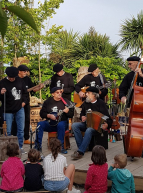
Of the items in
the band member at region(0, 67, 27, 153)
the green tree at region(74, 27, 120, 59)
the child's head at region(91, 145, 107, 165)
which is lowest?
the child's head at region(91, 145, 107, 165)

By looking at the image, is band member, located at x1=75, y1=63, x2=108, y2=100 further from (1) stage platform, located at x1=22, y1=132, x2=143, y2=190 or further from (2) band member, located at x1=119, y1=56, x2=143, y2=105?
(1) stage platform, located at x1=22, y1=132, x2=143, y2=190

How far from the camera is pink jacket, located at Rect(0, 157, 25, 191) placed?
11.2 feet

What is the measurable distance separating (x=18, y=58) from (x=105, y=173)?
22.8ft

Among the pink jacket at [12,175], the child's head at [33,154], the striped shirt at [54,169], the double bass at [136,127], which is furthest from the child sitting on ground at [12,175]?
the double bass at [136,127]

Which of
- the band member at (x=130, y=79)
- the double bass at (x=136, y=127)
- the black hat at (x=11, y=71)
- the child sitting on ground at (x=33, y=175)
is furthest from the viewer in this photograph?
the black hat at (x=11, y=71)

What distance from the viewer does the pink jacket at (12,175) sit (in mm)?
3424

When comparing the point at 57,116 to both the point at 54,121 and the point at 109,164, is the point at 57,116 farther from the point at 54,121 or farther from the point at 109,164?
the point at 109,164

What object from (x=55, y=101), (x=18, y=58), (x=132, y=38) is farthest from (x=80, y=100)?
(x=132, y=38)

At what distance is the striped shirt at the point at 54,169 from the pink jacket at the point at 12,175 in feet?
0.90

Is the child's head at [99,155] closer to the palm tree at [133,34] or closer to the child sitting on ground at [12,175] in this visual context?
the child sitting on ground at [12,175]

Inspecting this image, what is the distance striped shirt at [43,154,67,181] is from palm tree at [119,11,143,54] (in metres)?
11.5

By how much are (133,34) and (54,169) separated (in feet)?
39.6

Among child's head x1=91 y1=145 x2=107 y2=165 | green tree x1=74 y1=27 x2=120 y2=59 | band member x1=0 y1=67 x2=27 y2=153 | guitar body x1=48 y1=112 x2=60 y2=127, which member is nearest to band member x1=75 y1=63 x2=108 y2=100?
guitar body x1=48 y1=112 x2=60 y2=127

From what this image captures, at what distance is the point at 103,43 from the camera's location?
14.1 metres
